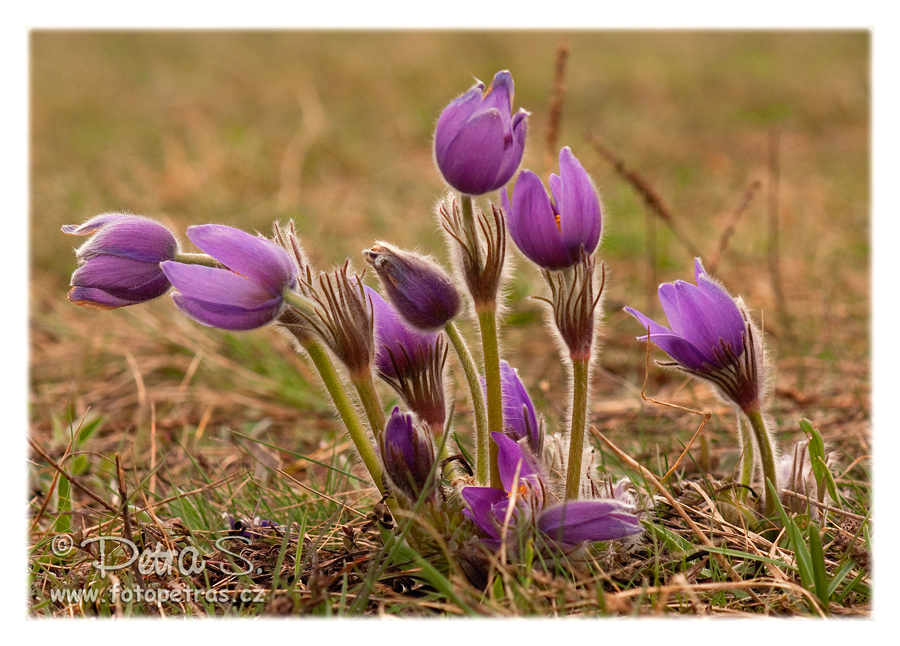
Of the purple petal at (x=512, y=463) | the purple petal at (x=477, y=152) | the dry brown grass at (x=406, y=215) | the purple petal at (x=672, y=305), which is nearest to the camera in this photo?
the purple petal at (x=477, y=152)

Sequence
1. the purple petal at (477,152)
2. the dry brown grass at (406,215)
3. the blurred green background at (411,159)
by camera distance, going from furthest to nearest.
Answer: the blurred green background at (411,159) < the dry brown grass at (406,215) < the purple petal at (477,152)

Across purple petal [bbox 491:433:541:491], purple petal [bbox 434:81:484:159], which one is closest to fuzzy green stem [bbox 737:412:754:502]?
purple petal [bbox 491:433:541:491]

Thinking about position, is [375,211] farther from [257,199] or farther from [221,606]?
[221,606]

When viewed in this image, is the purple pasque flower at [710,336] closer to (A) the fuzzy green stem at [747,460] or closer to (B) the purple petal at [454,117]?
(A) the fuzzy green stem at [747,460]

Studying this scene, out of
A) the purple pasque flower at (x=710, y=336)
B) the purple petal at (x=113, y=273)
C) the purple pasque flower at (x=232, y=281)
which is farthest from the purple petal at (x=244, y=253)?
the purple pasque flower at (x=710, y=336)

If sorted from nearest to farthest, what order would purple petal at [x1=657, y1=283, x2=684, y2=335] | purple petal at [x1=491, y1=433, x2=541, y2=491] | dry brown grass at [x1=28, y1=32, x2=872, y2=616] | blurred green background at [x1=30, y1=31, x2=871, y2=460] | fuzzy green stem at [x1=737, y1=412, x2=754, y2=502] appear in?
purple petal at [x1=491, y1=433, x2=541, y2=491] < purple petal at [x1=657, y1=283, x2=684, y2=335] < fuzzy green stem at [x1=737, y1=412, x2=754, y2=502] < dry brown grass at [x1=28, y1=32, x2=872, y2=616] < blurred green background at [x1=30, y1=31, x2=871, y2=460]

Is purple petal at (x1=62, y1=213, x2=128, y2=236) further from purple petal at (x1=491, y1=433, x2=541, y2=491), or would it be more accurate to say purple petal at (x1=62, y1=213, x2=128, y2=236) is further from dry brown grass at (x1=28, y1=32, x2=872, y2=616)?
purple petal at (x1=491, y1=433, x2=541, y2=491)

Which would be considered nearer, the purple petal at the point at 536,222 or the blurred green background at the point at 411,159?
the purple petal at the point at 536,222

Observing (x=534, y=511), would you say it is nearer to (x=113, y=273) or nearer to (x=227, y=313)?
(x=227, y=313)
